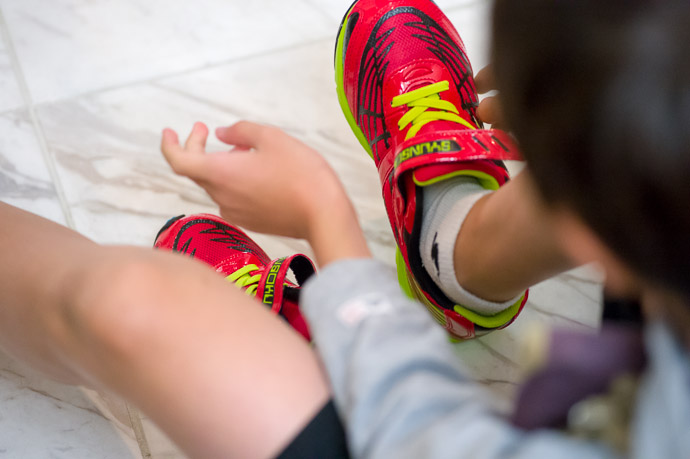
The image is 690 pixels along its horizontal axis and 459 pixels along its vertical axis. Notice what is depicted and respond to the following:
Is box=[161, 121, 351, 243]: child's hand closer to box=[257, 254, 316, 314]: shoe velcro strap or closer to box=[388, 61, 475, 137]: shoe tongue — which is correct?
box=[257, 254, 316, 314]: shoe velcro strap

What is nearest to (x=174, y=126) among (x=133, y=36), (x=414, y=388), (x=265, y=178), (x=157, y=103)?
(x=157, y=103)

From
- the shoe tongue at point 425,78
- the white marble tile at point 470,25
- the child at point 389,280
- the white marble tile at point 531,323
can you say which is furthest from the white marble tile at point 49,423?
the white marble tile at point 470,25

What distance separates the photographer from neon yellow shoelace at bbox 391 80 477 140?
2.38 feet

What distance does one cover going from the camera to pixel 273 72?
2.81 feet

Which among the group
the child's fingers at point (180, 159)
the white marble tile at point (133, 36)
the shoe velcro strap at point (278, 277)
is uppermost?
the white marble tile at point (133, 36)

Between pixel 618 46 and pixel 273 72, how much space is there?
0.71m

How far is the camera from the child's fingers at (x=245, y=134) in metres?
0.51

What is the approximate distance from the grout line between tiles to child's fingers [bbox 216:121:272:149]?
14.9 inches

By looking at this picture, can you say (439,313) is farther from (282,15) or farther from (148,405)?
(282,15)

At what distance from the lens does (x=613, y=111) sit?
0.64 ft

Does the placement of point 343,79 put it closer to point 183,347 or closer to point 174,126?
point 174,126

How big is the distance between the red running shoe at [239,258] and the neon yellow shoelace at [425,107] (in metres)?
0.23

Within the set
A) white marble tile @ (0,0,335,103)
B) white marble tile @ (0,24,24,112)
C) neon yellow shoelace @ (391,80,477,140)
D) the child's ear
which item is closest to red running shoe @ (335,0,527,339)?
neon yellow shoelace @ (391,80,477,140)

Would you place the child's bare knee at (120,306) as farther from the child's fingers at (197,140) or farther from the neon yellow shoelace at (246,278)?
the neon yellow shoelace at (246,278)
